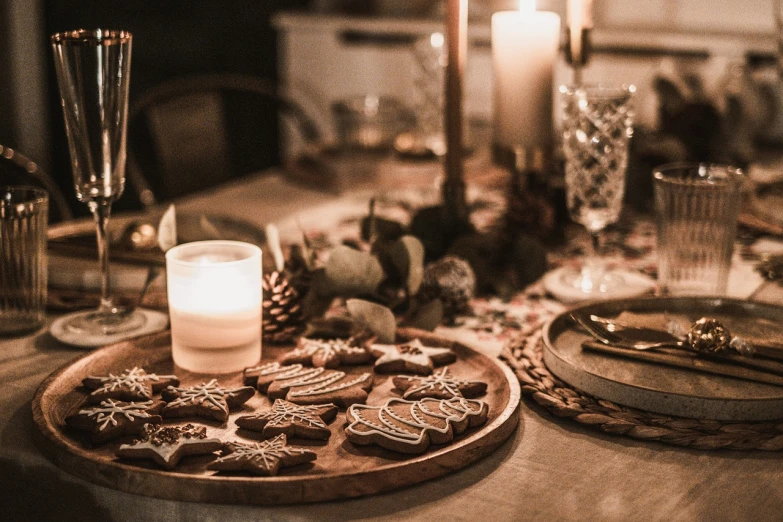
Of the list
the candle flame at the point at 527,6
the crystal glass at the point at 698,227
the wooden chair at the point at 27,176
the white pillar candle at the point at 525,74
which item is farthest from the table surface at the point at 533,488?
the wooden chair at the point at 27,176

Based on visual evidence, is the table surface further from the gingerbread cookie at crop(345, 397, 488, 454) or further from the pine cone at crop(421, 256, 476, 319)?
the pine cone at crop(421, 256, 476, 319)

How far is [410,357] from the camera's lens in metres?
0.97

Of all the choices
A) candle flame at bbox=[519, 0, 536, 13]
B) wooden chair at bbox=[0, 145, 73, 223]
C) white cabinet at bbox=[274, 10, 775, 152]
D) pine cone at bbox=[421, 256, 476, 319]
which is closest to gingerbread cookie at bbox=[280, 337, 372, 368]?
pine cone at bbox=[421, 256, 476, 319]

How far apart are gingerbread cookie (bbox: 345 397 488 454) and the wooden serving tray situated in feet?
0.04

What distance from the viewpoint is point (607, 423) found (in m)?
0.86

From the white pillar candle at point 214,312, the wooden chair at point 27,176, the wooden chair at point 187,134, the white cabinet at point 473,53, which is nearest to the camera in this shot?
the white pillar candle at point 214,312

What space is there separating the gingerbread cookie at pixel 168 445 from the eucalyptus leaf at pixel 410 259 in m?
0.41

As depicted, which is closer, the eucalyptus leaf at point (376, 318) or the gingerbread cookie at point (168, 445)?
the gingerbread cookie at point (168, 445)

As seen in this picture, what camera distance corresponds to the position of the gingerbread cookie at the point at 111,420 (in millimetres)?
806

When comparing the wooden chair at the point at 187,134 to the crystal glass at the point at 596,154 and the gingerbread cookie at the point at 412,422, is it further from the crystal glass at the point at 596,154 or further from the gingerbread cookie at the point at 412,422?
the gingerbread cookie at the point at 412,422

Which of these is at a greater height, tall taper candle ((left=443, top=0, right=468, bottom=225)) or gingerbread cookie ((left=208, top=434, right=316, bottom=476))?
tall taper candle ((left=443, top=0, right=468, bottom=225))

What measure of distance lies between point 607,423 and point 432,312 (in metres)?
0.29

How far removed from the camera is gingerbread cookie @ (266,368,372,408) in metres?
0.89

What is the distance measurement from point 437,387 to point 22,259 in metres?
0.55
